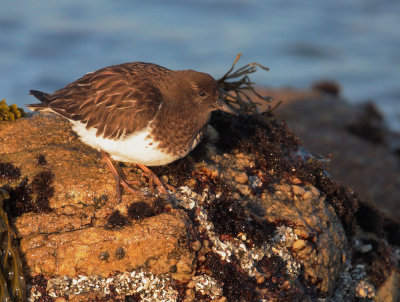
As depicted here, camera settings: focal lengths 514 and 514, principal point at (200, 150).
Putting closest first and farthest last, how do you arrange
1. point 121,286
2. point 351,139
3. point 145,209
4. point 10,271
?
point 10,271
point 121,286
point 145,209
point 351,139

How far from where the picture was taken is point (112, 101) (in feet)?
18.0

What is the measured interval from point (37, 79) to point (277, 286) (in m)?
15.8

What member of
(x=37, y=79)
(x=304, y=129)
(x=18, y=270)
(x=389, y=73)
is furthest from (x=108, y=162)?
(x=389, y=73)

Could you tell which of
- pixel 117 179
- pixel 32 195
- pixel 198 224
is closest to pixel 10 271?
pixel 32 195

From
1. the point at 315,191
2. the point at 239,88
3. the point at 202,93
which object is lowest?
the point at 315,191

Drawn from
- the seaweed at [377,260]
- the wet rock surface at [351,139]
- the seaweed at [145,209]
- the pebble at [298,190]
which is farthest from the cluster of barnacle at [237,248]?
the wet rock surface at [351,139]

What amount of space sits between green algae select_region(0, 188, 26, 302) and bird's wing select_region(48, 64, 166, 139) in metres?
1.37

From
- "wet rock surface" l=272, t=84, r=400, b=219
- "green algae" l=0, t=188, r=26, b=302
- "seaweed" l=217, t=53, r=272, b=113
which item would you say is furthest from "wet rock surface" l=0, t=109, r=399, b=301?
"wet rock surface" l=272, t=84, r=400, b=219

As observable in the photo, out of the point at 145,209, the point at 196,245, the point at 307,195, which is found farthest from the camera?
the point at 307,195

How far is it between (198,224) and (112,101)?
1.59 meters

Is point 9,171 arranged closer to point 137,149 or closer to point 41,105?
point 41,105

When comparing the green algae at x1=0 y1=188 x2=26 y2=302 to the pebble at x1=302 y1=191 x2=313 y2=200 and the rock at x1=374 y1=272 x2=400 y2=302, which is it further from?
the rock at x1=374 y1=272 x2=400 y2=302

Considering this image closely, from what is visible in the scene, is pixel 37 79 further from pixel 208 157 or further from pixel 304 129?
pixel 208 157

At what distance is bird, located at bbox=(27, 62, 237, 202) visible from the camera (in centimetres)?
521
